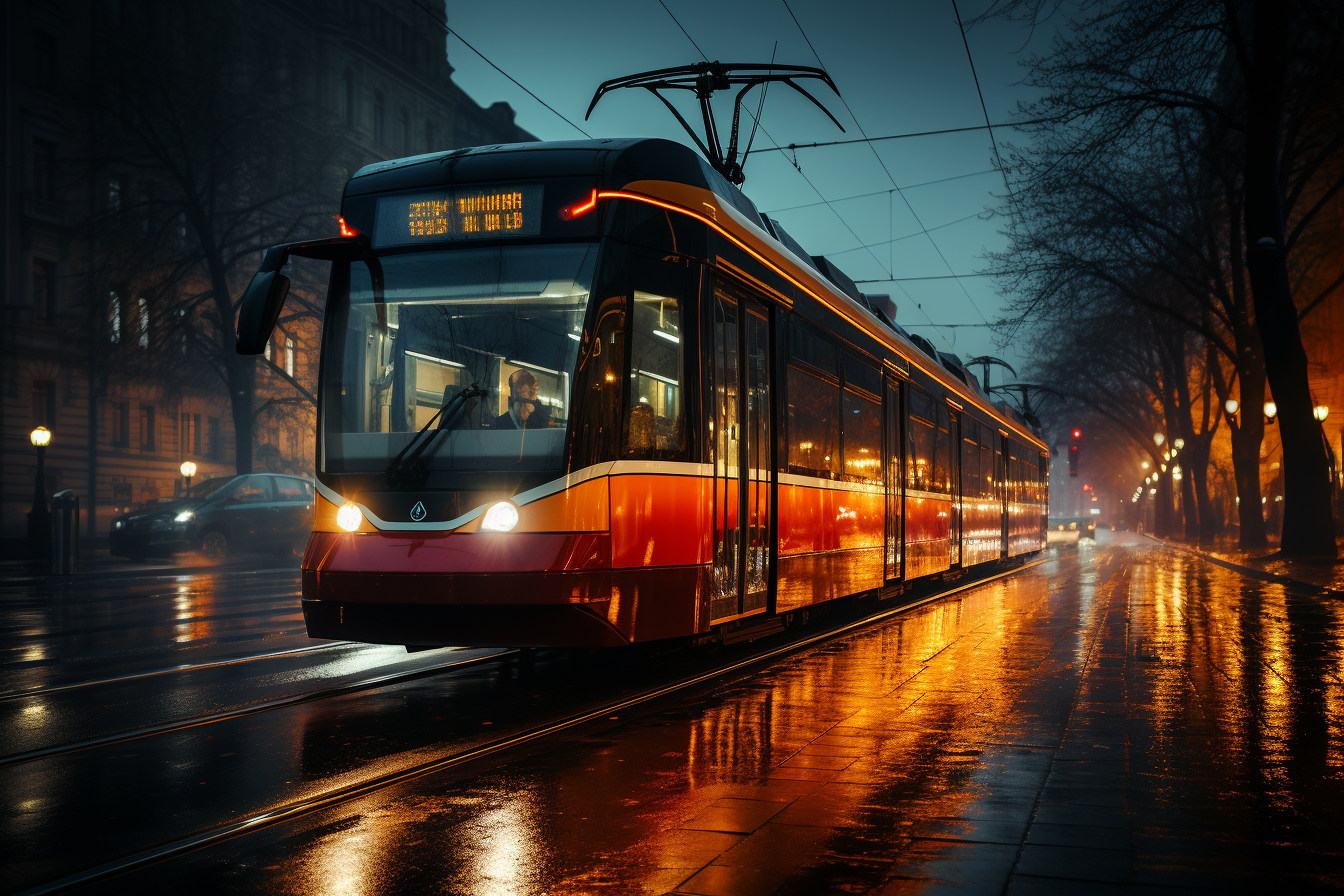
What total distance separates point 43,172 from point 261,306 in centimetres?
3852

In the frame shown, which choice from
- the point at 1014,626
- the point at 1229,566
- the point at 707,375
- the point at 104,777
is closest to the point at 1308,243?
the point at 1229,566

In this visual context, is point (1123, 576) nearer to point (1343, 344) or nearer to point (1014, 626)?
point (1014, 626)

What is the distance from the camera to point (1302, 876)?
4.20 meters

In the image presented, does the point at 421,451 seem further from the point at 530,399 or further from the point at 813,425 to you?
the point at 813,425

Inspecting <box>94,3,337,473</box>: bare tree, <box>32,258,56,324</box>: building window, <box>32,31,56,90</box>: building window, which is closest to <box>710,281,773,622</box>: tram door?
<box>94,3,337,473</box>: bare tree

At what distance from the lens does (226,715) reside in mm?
7414

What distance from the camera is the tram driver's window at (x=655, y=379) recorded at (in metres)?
7.95

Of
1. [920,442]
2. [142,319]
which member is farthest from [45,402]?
[920,442]

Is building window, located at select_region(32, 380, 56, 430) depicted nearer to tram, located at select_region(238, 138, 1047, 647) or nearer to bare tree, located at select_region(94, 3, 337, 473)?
bare tree, located at select_region(94, 3, 337, 473)

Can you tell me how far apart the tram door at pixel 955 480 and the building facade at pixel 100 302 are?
19.9 meters

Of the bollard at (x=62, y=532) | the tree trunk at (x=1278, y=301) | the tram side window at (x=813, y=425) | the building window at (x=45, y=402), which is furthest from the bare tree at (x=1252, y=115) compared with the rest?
the building window at (x=45, y=402)

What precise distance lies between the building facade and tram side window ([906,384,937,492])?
68.8ft

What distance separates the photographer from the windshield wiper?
761 cm

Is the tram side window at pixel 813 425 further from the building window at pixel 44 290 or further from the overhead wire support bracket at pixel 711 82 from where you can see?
the building window at pixel 44 290
